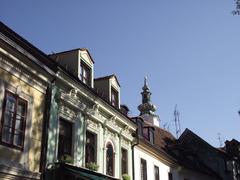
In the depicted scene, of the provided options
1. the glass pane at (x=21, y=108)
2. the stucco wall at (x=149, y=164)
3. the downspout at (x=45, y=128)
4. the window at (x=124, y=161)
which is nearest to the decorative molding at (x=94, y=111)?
the downspout at (x=45, y=128)

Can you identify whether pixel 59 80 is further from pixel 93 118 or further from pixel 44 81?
pixel 93 118

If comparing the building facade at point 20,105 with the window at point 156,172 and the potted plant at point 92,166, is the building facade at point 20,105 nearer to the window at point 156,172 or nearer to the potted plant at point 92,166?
the potted plant at point 92,166

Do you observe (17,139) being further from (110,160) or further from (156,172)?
(156,172)

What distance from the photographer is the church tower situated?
54.4 metres

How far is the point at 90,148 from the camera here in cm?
1884

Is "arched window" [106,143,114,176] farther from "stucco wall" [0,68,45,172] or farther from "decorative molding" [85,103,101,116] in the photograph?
"stucco wall" [0,68,45,172]

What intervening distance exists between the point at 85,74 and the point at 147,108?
4153cm

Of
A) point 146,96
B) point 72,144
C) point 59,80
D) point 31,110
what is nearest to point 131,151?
point 72,144

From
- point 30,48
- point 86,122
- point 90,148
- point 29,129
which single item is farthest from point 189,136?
point 30,48

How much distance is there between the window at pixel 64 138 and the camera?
16297 mm

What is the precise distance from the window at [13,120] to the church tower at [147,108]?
39.7m

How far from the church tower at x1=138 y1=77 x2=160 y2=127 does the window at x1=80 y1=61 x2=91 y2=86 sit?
33.9 metres

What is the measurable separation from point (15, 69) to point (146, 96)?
5142cm

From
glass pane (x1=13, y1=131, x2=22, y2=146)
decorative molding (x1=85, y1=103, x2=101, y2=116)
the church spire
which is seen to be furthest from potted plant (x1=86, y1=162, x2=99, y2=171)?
the church spire
